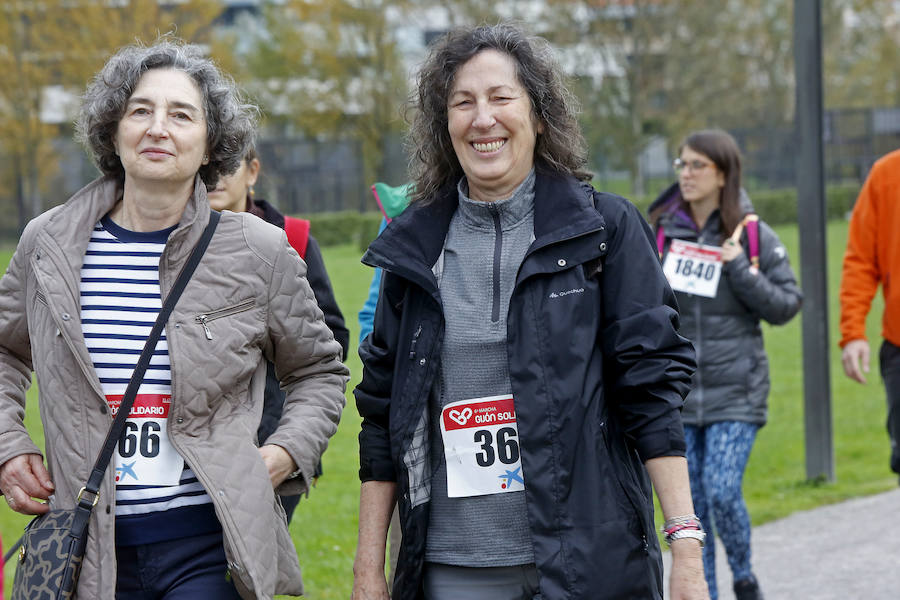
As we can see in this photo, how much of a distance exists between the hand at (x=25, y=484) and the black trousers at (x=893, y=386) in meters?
4.23

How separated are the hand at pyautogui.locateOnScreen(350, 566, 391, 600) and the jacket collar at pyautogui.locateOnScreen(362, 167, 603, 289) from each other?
0.80 metres

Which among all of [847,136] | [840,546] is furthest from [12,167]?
[840,546]

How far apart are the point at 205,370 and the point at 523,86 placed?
1.15 metres

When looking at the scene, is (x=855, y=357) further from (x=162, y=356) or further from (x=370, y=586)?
(x=162, y=356)

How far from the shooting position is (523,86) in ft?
11.4

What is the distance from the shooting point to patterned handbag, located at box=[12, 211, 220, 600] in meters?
3.13

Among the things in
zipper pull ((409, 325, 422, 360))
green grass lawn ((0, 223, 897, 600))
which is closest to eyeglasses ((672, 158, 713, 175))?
green grass lawn ((0, 223, 897, 600))

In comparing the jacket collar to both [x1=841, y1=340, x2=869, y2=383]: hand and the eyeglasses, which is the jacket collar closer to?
[x1=841, y1=340, x2=869, y2=383]: hand

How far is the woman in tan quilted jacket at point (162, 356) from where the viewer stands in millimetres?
3234

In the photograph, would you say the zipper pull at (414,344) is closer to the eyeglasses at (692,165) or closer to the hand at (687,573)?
the hand at (687,573)

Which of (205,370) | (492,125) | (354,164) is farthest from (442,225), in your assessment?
→ (354,164)

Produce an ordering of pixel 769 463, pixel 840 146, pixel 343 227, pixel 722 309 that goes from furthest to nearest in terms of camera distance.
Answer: pixel 343 227, pixel 840 146, pixel 769 463, pixel 722 309

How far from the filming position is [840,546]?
25.5 feet

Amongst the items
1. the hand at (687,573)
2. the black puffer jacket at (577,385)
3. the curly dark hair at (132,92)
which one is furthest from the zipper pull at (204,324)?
the hand at (687,573)
